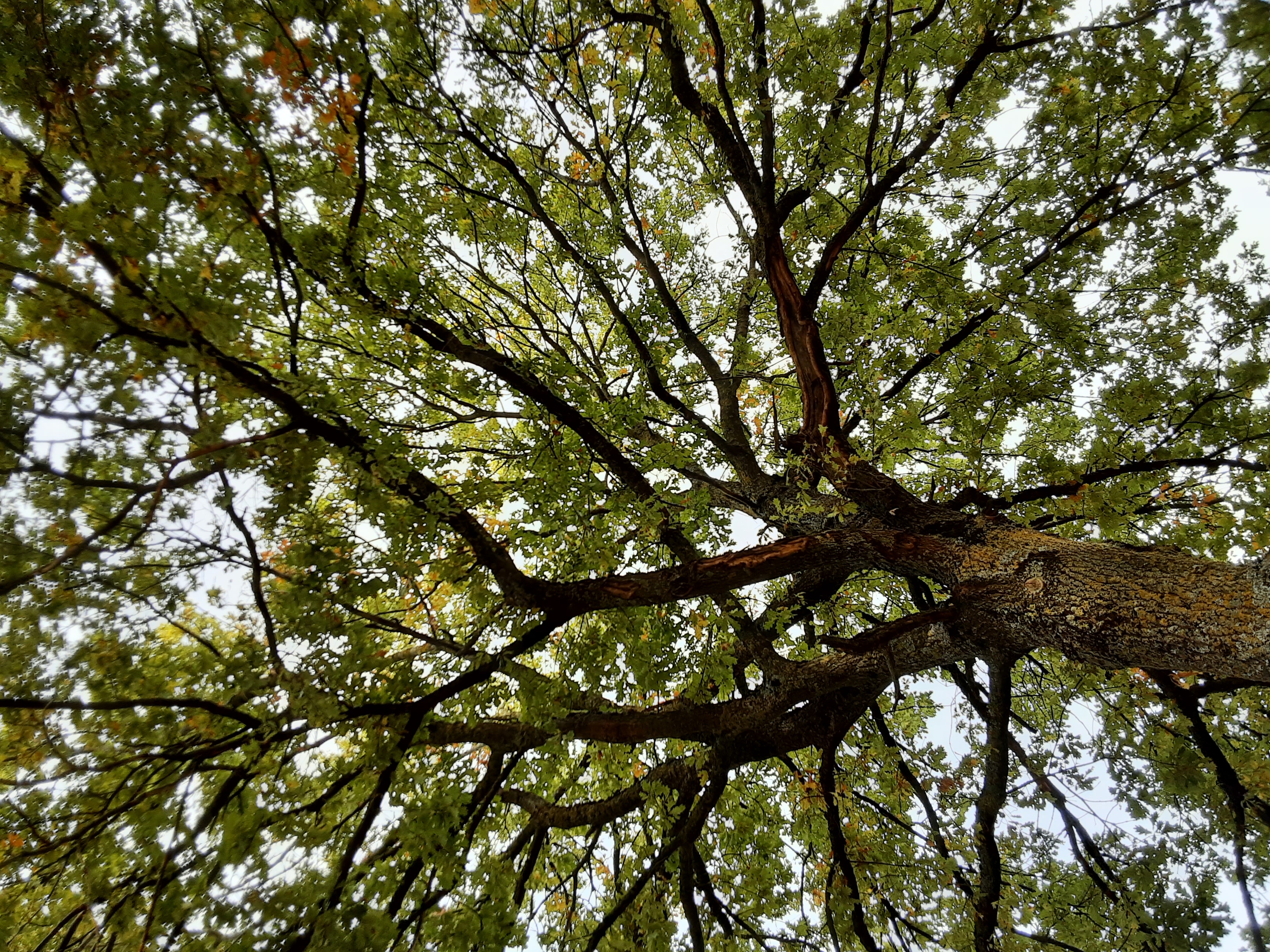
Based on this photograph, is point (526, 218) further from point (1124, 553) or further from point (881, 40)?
point (1124, 553)

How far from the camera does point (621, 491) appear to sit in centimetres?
428

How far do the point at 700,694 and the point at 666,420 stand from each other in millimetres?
3302

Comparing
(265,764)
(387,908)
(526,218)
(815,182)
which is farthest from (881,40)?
(387,908)

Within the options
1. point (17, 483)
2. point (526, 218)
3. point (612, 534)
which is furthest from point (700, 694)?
point (526, 218)

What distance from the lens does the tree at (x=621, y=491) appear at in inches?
95.6

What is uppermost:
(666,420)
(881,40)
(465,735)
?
(881,40)

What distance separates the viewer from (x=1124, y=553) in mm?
2902

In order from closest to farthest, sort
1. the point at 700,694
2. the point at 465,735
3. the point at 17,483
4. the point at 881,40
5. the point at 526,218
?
the point at 17,483 → the point at 465,735 → the point at 881,40 → the point at 700,694 → the point at 526,218

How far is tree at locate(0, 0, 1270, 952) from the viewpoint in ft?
7.97

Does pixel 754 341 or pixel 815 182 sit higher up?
pixel 754 341

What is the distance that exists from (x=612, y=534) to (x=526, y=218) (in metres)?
3.37

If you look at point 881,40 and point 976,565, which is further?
point 881,40

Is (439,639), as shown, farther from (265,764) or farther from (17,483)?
(17,483)

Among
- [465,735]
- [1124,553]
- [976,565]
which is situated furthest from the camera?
[465,735]
